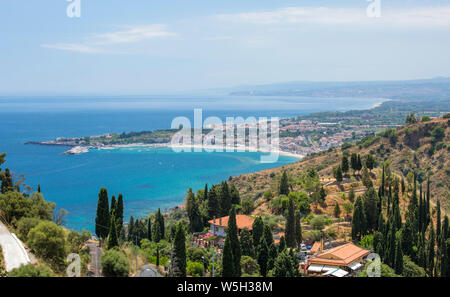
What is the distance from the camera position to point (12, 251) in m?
12.1

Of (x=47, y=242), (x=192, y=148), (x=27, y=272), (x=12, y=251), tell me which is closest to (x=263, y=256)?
(x=47, y=242)

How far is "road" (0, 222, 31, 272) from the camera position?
11.2 meters

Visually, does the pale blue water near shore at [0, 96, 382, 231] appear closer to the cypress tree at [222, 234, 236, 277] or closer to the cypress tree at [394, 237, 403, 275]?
the cypress tree at [222, 234, 236, 277]

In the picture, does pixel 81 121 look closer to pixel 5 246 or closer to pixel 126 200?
pixel 126 200

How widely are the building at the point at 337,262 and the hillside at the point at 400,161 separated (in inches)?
477

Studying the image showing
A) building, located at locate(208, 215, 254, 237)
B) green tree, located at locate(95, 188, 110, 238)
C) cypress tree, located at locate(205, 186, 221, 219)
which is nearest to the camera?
green tree, located at locate(95, 188, 110, 238)

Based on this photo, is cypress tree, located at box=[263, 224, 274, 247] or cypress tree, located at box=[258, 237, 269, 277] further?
cypress tree, located at box=[263, 224, 274, 247]

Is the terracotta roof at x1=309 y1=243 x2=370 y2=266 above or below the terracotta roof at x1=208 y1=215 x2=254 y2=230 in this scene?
above

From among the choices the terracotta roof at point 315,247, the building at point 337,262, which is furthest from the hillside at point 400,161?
the building at point 337,262

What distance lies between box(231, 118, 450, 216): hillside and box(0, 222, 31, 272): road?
1860 centimetres

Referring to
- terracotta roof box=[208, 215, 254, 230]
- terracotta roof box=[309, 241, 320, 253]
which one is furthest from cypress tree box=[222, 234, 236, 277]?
terracotta roof box=[208, 215, 254, 230]

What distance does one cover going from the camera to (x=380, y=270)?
15.4 meters

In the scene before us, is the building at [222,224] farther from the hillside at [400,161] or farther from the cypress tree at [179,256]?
the cypress tree at [179,256]

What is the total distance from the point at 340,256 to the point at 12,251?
1174 centimetres
